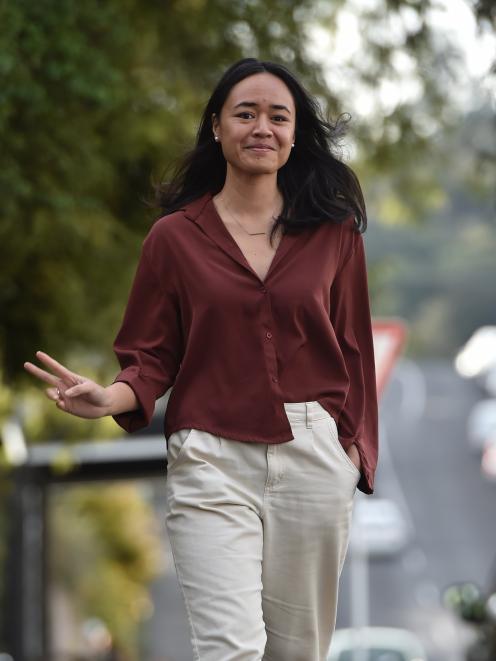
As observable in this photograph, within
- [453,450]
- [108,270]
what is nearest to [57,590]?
[108,270]

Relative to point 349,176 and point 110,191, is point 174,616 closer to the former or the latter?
point 110,191

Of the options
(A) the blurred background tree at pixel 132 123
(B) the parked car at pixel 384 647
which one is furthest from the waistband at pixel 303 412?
(B) the parked car at pixel 384 647

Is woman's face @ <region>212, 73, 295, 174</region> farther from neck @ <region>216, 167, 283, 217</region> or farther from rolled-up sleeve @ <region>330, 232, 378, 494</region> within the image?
rolled-up sleeve @ <region>330, 232, 378, 494</region>

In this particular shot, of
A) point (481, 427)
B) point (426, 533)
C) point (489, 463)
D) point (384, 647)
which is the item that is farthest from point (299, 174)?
point (481, 427)

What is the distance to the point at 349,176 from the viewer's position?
447cm

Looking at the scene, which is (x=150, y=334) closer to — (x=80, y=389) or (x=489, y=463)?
(x=80, y=389)

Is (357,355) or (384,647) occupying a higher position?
(357,355)

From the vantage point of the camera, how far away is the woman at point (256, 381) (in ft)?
13.1

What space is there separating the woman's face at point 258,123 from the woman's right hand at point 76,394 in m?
0.77

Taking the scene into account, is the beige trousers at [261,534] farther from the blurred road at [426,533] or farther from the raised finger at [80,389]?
the blurred road at [426,533]

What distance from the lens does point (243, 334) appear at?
4.13m

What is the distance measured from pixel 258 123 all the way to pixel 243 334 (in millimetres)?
578

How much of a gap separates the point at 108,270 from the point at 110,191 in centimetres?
80

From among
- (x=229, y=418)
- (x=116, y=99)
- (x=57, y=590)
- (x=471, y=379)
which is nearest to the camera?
(x=229, y=418)
